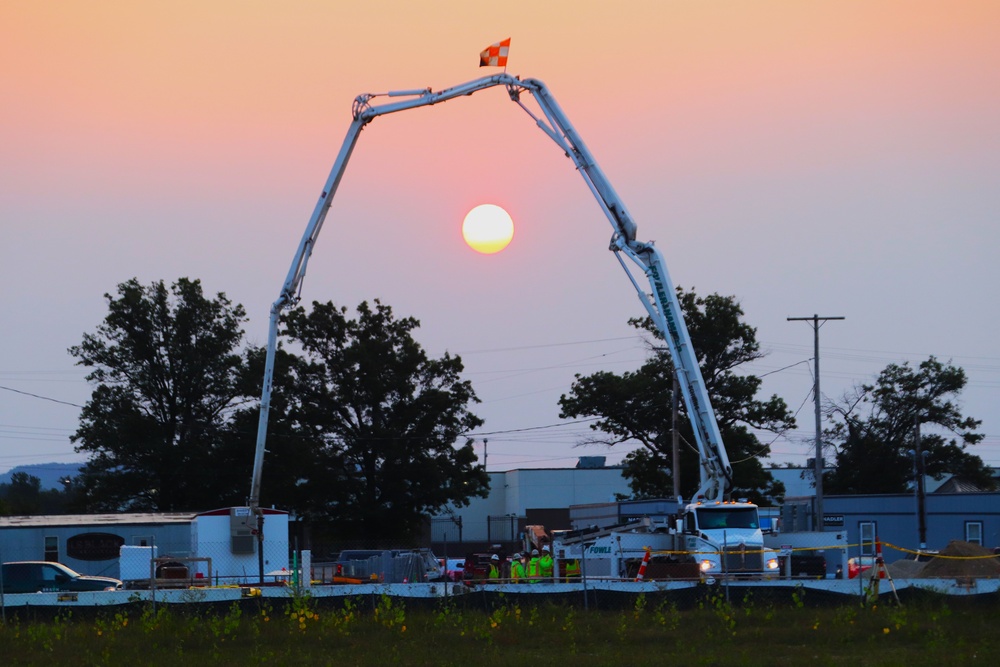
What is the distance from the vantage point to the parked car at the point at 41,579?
3406 cm

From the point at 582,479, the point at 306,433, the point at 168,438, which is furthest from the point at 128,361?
the point at 582,479

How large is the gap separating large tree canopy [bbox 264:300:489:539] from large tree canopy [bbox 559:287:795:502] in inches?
271

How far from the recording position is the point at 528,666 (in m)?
17.6

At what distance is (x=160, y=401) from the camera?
211 ft

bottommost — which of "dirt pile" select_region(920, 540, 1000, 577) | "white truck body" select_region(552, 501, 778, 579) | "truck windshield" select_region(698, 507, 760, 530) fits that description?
"dirt pile" select_region(920, 540, 1000, 577)

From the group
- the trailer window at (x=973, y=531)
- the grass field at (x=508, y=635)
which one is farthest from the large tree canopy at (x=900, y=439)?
the grass field at (x=508, y=635)

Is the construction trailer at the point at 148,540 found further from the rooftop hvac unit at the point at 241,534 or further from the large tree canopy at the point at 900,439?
the large tree canopy at the point at 900,439

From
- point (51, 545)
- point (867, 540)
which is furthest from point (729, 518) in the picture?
point (51, 545)

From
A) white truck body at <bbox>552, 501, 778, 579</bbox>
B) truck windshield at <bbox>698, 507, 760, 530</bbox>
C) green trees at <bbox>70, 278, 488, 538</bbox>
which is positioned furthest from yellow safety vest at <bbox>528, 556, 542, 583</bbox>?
green trees at <bbox>70, 278, 488, 538</bbox>

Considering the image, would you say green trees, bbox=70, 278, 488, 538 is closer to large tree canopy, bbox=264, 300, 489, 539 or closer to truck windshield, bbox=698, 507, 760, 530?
large tree canopy, bbox=264, 300, 489, 539

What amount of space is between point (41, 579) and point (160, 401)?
30.7 metres

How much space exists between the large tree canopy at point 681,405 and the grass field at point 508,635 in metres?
41.8

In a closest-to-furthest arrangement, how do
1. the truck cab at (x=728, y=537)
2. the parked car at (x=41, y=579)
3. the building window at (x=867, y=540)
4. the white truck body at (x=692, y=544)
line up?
the building window at (x=867, y=540) → the truck cab at (x=728, y=537) → the white truck body at (x=692, y=544) → the parked car at (x=41, y=579)

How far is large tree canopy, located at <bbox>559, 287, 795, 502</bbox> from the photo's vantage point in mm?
65125
